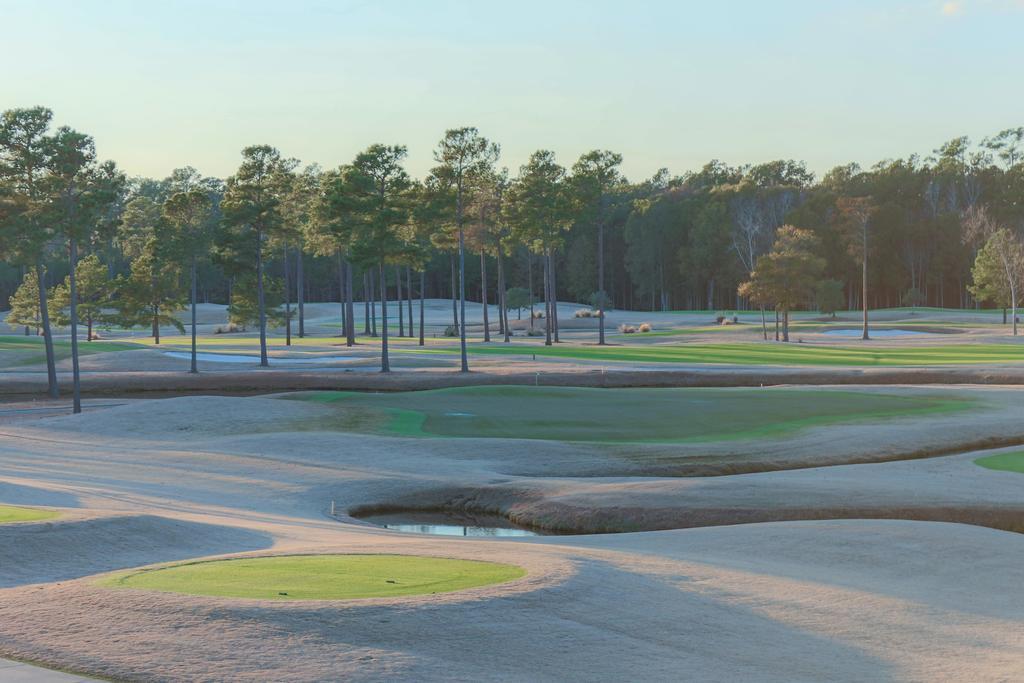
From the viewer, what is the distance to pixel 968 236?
114 m

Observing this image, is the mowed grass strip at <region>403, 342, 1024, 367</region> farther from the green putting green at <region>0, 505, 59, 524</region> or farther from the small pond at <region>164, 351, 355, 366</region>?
the green putting green at <region>0, 505, 59, 524</region>

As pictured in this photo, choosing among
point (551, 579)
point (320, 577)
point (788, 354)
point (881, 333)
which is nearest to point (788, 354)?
point (788, 354)

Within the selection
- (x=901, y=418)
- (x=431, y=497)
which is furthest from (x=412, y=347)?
(x=431, y=497)

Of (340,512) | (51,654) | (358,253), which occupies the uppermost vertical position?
(358,253)

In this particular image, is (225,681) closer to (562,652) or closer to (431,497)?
(562,652)

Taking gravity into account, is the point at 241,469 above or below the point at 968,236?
below

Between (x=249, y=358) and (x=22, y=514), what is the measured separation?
52.7m

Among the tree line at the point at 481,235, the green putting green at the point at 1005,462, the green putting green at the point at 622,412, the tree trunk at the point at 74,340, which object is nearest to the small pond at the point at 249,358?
the tree line at the point at 481,235

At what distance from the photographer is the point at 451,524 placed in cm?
2283

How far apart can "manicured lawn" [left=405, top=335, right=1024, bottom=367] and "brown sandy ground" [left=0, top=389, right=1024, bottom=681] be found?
34.5 metres

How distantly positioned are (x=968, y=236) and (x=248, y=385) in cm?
8523

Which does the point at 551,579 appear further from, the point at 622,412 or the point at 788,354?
the point at 788,354

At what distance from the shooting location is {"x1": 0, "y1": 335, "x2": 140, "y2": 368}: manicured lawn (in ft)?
224

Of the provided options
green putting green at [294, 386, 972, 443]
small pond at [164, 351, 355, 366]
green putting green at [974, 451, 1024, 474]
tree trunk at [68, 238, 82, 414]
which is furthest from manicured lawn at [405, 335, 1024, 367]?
green putting green at [974, 451, 1024, 474]
